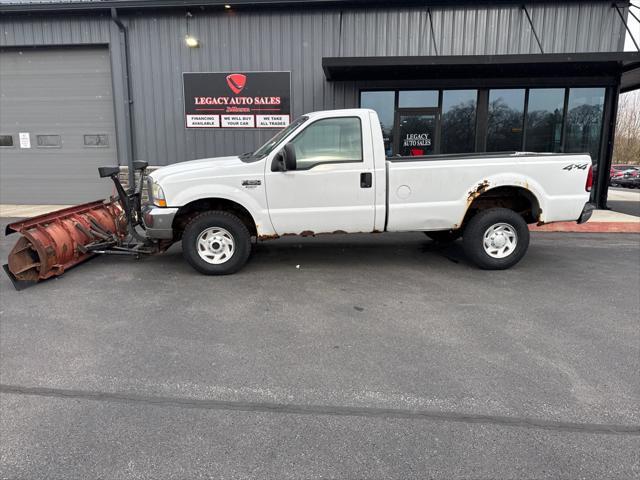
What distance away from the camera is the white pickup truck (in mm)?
5660

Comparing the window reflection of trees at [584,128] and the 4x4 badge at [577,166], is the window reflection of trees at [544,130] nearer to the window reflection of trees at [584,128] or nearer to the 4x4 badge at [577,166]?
the window reflection of trees at [584,128]

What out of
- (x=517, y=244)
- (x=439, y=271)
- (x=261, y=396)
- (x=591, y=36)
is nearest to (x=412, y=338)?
(x=261, y=396)

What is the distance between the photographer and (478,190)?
19.3ft

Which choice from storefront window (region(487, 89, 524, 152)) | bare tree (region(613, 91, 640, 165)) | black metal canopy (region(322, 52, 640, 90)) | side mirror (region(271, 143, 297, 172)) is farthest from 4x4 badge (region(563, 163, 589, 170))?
bare tree (region(613, 91, 640, 165))

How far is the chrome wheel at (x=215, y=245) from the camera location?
19.0 ft

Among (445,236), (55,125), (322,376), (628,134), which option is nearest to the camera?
(322,376)

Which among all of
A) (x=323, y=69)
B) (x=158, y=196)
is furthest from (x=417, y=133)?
(x=158, y=196)

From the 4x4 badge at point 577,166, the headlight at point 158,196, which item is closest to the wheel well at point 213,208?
the headlight at point 158,196

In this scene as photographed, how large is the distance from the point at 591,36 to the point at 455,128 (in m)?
3.88

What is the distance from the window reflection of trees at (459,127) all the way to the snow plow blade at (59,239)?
334 inches

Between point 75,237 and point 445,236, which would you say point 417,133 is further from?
point 75,237

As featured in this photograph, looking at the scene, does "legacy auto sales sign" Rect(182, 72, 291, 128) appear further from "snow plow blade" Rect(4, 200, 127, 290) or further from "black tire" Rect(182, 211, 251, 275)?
"black tire" Rect(182, 211, 251, 275)

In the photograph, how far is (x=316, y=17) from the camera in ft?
37.2

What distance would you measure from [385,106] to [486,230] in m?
6.69
